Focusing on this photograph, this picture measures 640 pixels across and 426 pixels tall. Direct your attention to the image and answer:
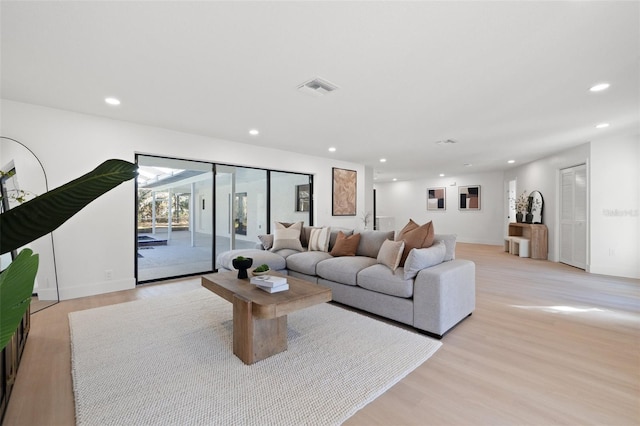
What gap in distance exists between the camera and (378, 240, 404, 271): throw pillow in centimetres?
301

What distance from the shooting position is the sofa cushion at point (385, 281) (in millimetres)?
2746

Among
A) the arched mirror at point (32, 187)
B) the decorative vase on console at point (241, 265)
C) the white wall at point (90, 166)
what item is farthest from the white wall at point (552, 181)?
the arched mirror at point (32, 187)

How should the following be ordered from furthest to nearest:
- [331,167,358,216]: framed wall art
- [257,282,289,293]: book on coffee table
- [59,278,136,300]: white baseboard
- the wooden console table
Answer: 1. [331,167,358,216]: framed wall art
2. the wooden console table
3. [59,278,136,300]: white baseboard
4. [257,282,289,293]: book on coffee table

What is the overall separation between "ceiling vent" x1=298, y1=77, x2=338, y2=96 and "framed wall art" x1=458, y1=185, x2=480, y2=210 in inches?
329

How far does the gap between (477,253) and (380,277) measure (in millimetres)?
5721

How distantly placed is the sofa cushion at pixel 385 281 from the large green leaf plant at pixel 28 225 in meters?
2.65

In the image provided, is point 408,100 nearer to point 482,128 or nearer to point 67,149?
point 482,128

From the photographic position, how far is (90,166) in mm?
3842

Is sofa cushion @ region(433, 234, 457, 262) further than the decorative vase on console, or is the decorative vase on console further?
sofa cushion @ region(433, 234, 457, 262)

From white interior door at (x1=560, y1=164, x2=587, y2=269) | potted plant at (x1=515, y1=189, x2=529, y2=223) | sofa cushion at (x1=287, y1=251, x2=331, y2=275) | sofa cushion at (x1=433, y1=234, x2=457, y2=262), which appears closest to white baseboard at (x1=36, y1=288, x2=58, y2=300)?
sofa cushion at (x1=287, y1=251, x2=331, y2=275)

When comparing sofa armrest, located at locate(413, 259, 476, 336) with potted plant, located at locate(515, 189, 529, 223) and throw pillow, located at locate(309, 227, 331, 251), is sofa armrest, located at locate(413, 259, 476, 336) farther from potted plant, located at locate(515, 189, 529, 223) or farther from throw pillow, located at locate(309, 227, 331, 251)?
potted plant, located at locate(515, 189, 529, 223)

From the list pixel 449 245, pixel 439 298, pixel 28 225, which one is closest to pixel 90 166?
pixel 28 225

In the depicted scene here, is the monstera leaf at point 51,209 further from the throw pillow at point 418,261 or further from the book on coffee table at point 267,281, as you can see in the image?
the throw pillow at point 418,261

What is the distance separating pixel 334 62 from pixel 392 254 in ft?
6.40
